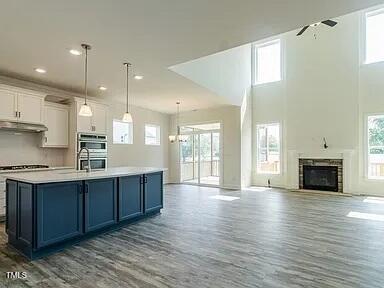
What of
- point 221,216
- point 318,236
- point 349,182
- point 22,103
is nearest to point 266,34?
point 318,236

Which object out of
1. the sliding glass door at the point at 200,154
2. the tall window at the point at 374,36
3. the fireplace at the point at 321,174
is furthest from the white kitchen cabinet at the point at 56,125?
the tall window at the point at 374,36

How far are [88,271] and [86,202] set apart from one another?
1068mm

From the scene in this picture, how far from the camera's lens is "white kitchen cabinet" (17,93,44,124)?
16.3 ft

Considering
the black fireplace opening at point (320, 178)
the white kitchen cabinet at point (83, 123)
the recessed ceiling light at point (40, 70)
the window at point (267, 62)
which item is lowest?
the black fireplace opening at point (320, 178)

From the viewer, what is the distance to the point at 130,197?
4285 mm

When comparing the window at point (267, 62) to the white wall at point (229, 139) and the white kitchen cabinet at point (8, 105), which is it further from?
the white kitchen cabinet at point (8, 105)

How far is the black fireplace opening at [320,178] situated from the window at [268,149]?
37.9 inches

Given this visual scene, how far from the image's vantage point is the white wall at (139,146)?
763 cm

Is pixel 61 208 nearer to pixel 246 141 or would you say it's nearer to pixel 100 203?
pixel 100 203

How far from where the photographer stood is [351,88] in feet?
24.5

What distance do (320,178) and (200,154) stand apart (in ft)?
13.5

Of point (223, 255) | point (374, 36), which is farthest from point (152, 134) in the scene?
point (374, 36)

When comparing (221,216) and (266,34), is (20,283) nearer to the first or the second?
(221,216)

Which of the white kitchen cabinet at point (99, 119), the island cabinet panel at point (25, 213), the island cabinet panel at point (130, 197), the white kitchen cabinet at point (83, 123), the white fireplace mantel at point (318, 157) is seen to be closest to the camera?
the island cabinet panel at point (25, 213)
